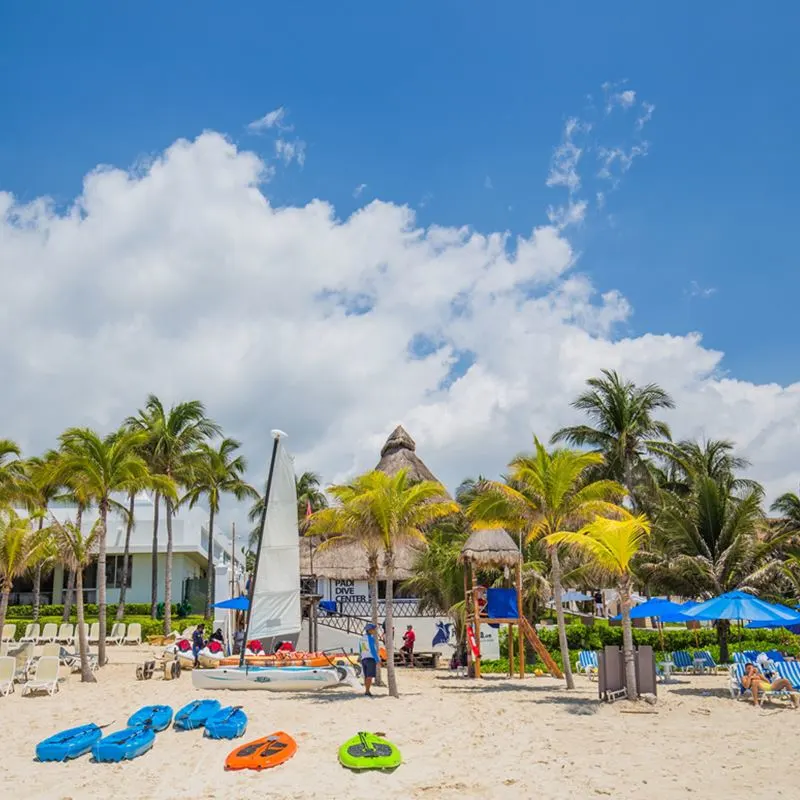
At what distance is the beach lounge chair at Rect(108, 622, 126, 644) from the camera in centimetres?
2973

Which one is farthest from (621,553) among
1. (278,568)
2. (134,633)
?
(134,633)

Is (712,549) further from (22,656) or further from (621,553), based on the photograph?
(22,656)

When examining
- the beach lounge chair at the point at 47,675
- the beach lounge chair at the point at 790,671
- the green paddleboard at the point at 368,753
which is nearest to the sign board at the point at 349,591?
the beach lounge chair at the point at 47,675

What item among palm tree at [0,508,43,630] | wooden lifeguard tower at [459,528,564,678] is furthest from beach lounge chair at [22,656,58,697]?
wooden lifeguard tower at [459,528,564,678]

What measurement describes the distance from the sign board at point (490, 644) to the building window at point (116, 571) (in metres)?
21.4

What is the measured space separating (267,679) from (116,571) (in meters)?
24.9

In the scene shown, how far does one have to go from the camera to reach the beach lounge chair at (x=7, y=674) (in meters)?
16.7

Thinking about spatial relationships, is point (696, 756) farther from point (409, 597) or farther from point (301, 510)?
point (301, 510)

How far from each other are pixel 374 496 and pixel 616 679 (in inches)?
239

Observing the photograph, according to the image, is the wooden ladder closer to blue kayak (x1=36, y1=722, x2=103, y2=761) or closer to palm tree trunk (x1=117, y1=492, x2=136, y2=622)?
blue kayak (x1=36, y1=722, x2=103, y2=761)

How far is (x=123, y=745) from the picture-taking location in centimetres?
1050

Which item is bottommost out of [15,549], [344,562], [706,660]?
[706,660]

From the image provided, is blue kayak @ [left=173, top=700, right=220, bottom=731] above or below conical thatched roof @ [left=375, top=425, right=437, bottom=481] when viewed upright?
below

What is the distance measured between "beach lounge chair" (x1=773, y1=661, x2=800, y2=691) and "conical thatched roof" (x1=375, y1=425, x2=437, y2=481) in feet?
79.7
